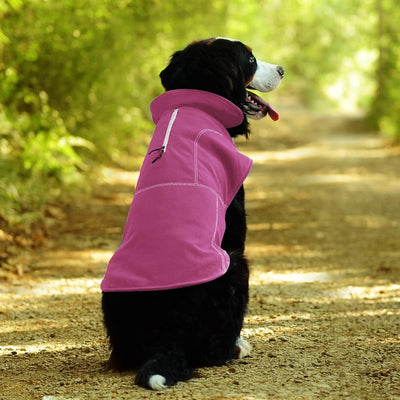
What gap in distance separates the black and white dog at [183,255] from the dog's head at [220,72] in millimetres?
14

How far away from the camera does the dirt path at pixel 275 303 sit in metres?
3.19

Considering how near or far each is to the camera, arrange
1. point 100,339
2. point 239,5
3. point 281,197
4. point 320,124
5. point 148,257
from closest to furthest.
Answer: point 148,257, point 100,339, point 281,197, point 239,5, point 320,124

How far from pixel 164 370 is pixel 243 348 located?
64cm

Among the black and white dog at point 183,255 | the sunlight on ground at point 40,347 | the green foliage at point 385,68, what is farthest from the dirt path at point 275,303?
the green foliage at point 385,68

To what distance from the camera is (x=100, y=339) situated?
13.6 feet

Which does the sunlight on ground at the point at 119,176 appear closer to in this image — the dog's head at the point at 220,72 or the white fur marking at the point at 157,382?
the dog's head at the point at 220,72

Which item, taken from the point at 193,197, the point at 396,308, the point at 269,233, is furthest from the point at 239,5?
the point at 193,197

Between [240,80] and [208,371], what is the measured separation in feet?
5.16

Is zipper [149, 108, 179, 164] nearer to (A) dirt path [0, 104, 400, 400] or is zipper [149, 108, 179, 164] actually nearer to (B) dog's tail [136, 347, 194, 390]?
(B) dog's tail [136, 347, 194, 390]

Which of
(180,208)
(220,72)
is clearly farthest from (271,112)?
(180,208)

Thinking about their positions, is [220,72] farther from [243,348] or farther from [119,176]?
[119,176]

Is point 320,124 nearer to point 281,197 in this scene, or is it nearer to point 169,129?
point 281,197

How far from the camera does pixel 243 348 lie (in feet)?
11.8

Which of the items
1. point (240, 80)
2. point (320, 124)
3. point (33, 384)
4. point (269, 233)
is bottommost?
point (33, 384)
